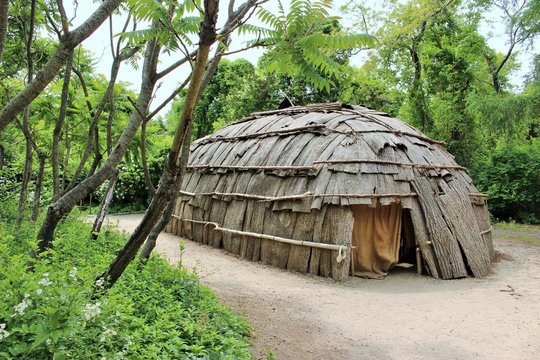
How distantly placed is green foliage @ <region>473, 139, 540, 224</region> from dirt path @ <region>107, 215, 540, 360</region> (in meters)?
9.18

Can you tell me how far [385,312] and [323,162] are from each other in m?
3.52

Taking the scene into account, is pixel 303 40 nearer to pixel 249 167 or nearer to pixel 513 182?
pixel 249 167

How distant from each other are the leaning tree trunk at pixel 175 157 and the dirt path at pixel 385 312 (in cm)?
194

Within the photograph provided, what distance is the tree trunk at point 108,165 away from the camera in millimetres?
3618

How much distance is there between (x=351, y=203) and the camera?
801 centimetres

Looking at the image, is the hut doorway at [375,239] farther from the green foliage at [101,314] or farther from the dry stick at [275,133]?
the green foliage at [101,314]

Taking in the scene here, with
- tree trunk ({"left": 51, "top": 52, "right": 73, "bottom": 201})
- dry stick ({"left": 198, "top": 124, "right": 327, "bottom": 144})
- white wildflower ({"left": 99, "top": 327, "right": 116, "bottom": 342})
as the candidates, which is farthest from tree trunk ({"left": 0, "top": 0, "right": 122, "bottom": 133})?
dry stick ({"left": 198, "top": 124, "right": 327, "bottom": 144})

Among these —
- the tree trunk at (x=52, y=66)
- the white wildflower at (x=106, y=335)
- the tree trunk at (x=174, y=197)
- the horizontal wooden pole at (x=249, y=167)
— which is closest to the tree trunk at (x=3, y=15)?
the tree trunk at (x=52, y=66)

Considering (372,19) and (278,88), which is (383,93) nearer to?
(372,19)

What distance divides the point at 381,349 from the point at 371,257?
12.4 feet

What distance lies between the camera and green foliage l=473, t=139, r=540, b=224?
671 inches

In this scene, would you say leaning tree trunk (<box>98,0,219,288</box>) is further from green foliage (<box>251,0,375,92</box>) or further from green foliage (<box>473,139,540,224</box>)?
green foliage (<box>473,139,540,224</box>)

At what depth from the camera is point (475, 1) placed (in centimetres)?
1842

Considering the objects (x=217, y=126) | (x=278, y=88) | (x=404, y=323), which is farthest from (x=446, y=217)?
(x=217, y=126)
